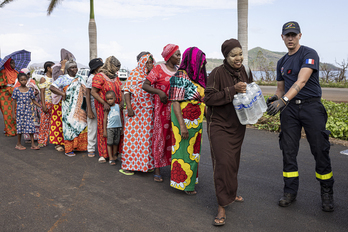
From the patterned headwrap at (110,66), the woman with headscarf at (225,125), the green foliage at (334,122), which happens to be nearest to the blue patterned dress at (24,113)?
the patterned headwrap at (110,66)

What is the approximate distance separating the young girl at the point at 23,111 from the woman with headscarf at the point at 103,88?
1937 millimetres

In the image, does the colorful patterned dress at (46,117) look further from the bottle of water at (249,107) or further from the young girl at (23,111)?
the bottle of water at (249,107)

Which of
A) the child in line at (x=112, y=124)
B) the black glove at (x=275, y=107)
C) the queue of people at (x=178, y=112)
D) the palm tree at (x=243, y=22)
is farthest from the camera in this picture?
the palm tree at (x=243, y=22)

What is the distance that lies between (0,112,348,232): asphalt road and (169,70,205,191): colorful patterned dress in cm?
29

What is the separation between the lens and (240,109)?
3.49 meters

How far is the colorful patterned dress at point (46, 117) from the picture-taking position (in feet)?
23.8

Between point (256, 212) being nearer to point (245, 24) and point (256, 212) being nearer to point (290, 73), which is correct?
point (290, 73)

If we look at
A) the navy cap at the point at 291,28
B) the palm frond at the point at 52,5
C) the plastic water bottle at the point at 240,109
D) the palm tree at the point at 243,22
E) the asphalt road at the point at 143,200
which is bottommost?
the asphalt road at the point at 143,200

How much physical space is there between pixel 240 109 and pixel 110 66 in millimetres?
3332

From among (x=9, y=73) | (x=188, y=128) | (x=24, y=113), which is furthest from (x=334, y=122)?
(x=9, y=73)

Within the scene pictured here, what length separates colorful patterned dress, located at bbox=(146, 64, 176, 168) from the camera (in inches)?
192

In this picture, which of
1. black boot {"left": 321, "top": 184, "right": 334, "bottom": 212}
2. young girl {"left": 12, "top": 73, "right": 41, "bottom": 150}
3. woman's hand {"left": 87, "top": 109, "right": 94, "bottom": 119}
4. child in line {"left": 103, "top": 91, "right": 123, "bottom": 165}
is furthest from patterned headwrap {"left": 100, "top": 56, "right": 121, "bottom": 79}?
black boot {"left": 321, "top": 184, "right": 334, "bottom": 212}

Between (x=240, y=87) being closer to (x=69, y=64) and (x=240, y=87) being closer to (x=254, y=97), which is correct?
(x=254, y=97)

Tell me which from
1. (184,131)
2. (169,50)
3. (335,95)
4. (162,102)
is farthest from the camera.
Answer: (335,95)
